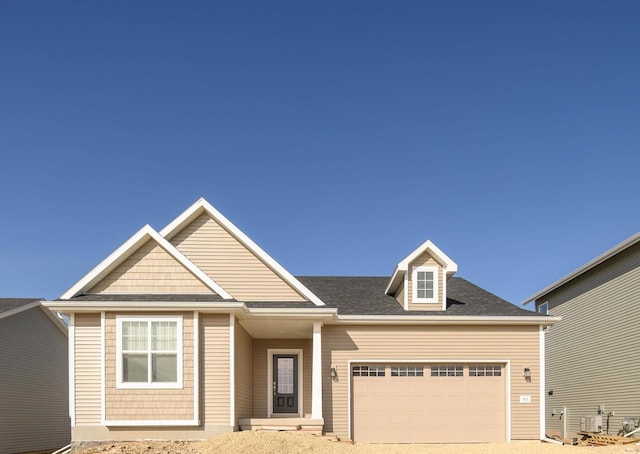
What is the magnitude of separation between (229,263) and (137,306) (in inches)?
146

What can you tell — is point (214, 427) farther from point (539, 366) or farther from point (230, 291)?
point (539, 366)

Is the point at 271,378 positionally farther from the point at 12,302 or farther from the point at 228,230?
the point at 12,302

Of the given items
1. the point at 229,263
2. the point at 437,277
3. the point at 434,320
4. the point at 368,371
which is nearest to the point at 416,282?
the point at 437,277

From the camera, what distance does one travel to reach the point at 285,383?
18547 millimetres

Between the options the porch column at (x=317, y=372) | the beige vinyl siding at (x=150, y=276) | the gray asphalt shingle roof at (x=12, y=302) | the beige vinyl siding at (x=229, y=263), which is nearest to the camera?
the beige vinyl siding at (x=150, y=276)

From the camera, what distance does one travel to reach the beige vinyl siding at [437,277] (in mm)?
17438

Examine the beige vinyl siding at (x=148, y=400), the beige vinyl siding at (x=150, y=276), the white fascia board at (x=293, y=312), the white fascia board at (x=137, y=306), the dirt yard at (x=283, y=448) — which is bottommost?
the dirt yard at (x=283, y=448)

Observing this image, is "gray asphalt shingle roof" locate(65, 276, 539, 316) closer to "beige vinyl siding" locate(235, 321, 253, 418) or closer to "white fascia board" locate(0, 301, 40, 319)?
"beige vinyl siding" locate(235, 321, 253, 418)

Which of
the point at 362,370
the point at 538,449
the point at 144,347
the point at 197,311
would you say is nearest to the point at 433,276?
the point at 362,370

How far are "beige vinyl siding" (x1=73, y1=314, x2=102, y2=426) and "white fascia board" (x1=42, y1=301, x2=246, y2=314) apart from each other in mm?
415

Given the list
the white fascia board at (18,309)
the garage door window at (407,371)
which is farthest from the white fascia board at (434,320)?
the white fascia board at (18,309)

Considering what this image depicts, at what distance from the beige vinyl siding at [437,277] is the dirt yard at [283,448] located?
13.2 ft

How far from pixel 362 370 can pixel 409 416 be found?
1.87 metres

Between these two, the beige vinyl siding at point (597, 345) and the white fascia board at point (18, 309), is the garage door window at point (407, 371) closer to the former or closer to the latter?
the beige vinyl siding at point (597, 345)
